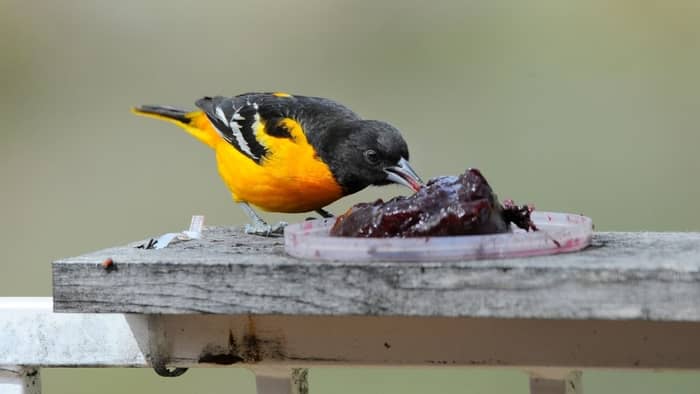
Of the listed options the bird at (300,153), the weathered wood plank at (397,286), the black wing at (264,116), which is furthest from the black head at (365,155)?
the weathered wood plank at (397,286)

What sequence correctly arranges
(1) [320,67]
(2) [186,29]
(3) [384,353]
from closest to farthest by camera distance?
(3) [384,353] → (1) [320,67] → (2) [186,29]

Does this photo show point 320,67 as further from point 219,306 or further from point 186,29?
point 219,306

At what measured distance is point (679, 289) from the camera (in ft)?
5.40

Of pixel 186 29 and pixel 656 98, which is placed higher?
pixel 186 29

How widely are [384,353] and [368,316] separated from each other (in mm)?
111

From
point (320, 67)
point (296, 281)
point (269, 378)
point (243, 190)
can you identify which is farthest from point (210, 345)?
point (320, 67)

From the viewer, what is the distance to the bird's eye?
3021 mm

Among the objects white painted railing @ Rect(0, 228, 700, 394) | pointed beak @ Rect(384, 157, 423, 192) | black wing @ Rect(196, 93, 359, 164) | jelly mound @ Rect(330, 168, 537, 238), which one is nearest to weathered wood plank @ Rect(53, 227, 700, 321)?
white painted railing @ Rect(0, 228, 700, 394)

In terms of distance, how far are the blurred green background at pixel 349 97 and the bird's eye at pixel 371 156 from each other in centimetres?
144

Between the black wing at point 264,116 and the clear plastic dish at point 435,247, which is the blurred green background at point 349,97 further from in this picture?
the clear plastic dish at point 435,247

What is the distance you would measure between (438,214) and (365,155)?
→ 1098mm

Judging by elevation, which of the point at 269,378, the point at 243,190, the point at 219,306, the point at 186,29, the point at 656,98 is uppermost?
the point at 186,29

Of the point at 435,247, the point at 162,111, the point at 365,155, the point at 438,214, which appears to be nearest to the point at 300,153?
A: the point at 365,155

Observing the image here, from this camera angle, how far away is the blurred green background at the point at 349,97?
4.62 m
